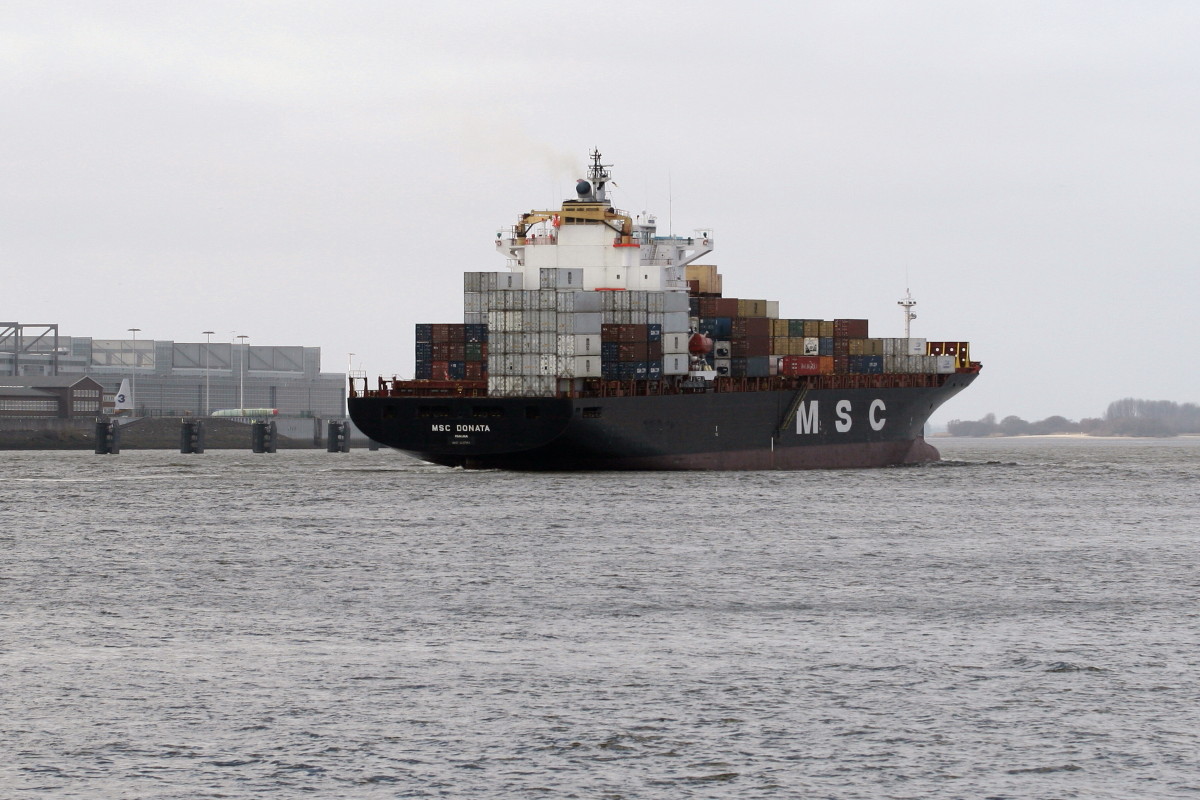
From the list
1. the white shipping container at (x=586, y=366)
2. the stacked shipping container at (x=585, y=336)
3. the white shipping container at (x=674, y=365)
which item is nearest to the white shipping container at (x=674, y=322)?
the stacked shipping container at (x=585, y=336)

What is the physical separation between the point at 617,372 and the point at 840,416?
52.9 feet

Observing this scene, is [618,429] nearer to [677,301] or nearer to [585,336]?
[585,336]

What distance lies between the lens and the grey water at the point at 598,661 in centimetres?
1380

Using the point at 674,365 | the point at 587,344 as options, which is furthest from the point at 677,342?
the point at 587,344

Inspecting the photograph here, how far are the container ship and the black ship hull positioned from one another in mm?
77

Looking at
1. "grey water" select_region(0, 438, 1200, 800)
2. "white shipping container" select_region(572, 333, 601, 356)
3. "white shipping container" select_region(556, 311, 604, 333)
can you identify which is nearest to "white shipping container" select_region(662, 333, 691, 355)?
"white shipping container" select_region(572, 333, 601, 356)

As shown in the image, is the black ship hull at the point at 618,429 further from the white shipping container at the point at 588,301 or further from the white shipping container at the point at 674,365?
the white shipping container at the point at 588,301

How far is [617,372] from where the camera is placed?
6638cm

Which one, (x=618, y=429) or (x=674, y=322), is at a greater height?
(x=674, y=322)

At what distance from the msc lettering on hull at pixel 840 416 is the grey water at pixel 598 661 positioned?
34.0 meters

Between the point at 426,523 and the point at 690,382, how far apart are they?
98.6 feet

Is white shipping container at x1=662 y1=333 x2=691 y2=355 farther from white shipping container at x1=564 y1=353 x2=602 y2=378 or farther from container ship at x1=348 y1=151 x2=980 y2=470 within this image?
white shipping container at x1=564 y1=353 x2=602 y2=378

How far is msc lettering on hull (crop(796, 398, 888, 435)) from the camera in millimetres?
75062

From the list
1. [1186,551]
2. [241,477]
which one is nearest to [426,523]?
[1186,551]
